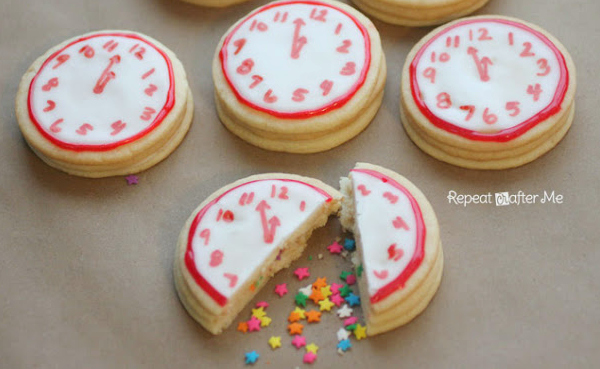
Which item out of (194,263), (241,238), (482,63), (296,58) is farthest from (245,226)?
(482,63)

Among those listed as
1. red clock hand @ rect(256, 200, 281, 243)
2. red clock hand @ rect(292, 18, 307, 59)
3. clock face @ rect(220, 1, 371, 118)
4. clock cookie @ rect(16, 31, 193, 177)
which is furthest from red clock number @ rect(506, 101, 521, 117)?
clock cookie @ rect(16, 31, 193, 177)

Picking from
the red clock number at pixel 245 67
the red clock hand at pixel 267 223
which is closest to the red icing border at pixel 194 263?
the red clock hand at pixel 267 223

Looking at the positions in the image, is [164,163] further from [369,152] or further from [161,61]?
[369,152]

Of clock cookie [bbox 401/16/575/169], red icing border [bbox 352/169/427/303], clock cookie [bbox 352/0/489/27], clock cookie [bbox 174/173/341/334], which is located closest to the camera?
red icing border [bbox 352/169/427/303]

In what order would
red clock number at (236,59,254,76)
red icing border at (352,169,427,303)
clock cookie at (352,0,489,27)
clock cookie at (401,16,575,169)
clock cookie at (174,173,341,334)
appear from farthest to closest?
clock cookie at (352,0,489,27), red clock number at (236,59,254,76), clock cookie at (401,16,575,169), clock cookie at (174,173,341,334), red icing border at (352,169,427,303)

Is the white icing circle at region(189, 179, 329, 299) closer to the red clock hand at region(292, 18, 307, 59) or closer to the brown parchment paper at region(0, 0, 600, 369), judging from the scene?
the brown parchment paper at region(0, 0, 600, 369)

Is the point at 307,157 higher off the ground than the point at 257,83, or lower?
lower

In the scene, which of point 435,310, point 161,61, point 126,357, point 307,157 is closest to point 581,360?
point 435,310
